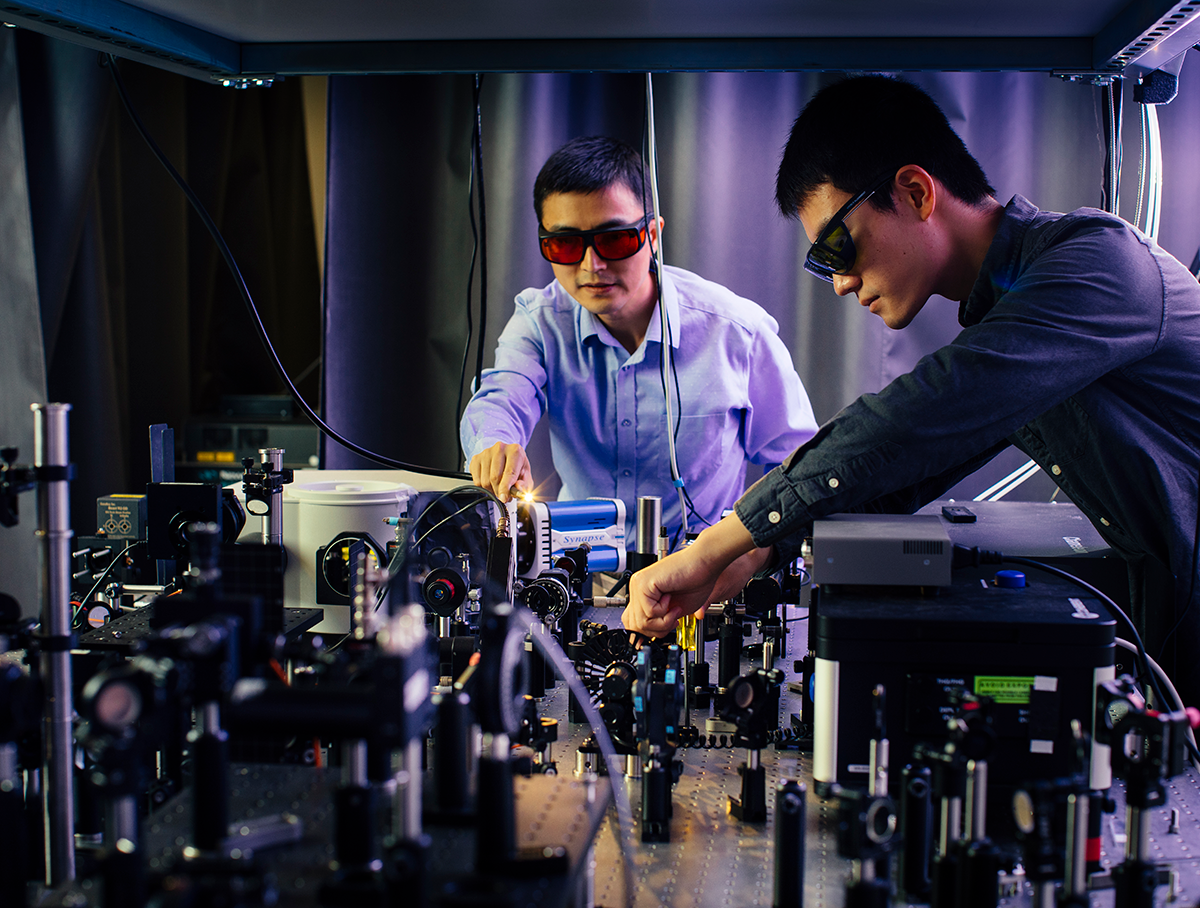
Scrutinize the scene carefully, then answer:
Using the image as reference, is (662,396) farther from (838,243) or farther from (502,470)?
(838,243)

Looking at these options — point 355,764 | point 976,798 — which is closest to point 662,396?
point 976,798

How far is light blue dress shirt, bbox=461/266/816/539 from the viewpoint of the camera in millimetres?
2525

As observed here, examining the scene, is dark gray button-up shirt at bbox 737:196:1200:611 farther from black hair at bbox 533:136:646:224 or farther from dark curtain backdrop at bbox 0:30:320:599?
dark curtain backdrop at bbox 0:30:320:599

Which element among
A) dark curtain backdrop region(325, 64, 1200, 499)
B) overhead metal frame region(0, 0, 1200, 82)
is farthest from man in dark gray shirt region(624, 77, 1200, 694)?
dark curtain backdrop region(325, 64, 1200, 499)

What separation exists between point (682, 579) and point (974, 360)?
0.44 meters

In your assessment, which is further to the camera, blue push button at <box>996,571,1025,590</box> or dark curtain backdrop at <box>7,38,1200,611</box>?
dark curtain backdrop at <box>7,38,1200,611</box>

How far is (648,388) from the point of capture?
253 cm

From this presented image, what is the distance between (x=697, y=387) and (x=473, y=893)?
2010 millimetres

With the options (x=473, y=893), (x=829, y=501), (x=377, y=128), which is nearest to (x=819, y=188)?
(x=829, y=501)

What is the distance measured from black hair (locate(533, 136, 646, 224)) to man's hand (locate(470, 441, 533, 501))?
0.71 metres

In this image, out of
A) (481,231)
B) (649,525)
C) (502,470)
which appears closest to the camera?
(649,525)

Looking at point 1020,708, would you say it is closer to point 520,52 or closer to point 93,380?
point 520,52

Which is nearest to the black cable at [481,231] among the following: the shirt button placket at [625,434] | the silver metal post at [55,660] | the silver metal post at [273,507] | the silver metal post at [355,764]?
the shirt button placket at [625,434]

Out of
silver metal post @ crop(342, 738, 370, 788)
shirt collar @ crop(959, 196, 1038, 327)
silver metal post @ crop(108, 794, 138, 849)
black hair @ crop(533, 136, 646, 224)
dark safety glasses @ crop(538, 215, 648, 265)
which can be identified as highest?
black hair @ crop(533, 136, 646, 224)
